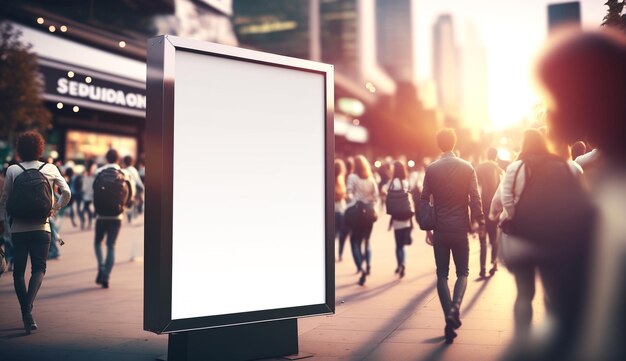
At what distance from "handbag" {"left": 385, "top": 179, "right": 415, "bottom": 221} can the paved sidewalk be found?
959 millimetres

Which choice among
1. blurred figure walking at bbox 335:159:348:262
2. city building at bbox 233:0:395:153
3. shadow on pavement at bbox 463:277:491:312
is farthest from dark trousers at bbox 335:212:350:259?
city building at bbox 233:0:395:153

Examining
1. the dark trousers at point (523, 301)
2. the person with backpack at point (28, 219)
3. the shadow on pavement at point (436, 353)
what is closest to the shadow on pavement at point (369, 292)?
the shadow on pavement at point (436, 353)

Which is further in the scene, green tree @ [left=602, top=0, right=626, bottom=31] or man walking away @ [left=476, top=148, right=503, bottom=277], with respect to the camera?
man walking away @ [left=476, top=148, right=503, bottom=277]

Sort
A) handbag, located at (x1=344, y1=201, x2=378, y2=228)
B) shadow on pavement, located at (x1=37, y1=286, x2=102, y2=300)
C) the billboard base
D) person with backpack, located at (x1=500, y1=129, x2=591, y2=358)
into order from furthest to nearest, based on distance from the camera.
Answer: handbag, located at (x1=344, y1=201, x2=378, y2=228) → shadow on pavement, located at (x1=37, y1=286, x2=102, y2=300) → the billboard base → person with backpack, located at (x1=500, y1=129, x2=591, y2=358)

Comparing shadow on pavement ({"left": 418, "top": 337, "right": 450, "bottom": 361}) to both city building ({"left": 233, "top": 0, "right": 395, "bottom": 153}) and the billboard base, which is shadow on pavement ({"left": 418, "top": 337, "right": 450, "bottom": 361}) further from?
city building ({"left": 233, "top": 0, "right": 395, "bottom": 153})

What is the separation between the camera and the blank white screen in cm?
489

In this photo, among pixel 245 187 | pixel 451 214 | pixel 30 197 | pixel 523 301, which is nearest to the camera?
pixel 523 301

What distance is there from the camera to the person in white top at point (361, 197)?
10250mm

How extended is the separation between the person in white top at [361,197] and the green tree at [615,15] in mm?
3905

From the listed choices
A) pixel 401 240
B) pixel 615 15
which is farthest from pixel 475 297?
pixel 615 15

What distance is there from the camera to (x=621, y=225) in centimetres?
216

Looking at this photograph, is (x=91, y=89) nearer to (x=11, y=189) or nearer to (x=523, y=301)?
(x=11, y=189)

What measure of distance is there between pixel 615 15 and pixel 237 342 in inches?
258

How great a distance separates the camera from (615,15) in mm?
8703
